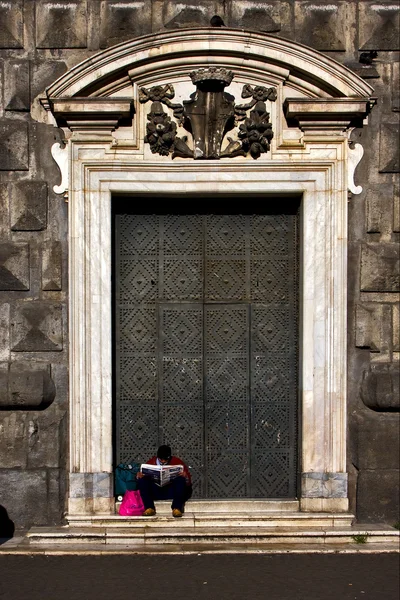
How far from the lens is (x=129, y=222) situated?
9891 mm

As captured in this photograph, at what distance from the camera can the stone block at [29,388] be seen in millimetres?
9430

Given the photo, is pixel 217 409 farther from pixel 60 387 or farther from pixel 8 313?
pixel 8 313

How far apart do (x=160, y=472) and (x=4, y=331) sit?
2163 millimetres

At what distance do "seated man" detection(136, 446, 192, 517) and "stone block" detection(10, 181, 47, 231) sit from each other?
105 inches

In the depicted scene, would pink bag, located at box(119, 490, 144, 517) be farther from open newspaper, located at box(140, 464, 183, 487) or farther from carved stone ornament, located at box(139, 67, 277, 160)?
carved stone ornament, located at box(139, 67, 277, 160)

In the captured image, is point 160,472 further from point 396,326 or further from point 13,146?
point 13,146

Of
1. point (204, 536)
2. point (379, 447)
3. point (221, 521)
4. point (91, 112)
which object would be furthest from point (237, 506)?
point (91, 112)

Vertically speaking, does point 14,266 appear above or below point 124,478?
above

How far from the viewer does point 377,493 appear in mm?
9594

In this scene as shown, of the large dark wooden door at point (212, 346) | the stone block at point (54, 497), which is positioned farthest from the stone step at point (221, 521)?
the large dark wooden door at point (212, 346)

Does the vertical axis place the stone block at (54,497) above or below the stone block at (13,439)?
below

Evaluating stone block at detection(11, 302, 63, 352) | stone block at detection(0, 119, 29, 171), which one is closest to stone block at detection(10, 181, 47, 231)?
stone block at detection(0, 119, 29, 171)

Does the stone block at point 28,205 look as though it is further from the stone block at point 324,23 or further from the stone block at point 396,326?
the stone block at point 396,326

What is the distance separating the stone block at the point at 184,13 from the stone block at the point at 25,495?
4777 mm
